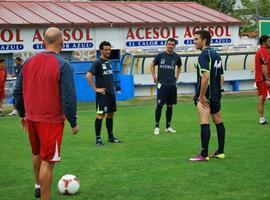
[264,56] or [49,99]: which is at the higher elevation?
[264,56]

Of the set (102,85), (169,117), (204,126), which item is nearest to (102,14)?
(169,117)

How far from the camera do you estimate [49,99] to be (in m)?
6.92

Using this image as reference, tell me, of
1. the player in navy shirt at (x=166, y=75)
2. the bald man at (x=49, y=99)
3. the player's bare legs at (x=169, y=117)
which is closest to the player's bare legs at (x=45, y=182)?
the bald man at (x=49, y=99)

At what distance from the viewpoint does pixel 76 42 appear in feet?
94.3

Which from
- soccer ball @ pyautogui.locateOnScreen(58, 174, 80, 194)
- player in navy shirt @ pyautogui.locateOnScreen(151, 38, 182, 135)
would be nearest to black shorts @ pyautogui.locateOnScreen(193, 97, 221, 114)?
soccer ball @ pyautogui.locateOnScreen(58, 174, 80, 194)

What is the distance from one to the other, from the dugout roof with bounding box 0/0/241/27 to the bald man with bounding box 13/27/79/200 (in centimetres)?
2040

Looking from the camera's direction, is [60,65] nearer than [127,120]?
Yes

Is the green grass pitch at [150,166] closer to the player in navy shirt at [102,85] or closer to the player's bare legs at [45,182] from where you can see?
the player in navy shirt at [102,85]

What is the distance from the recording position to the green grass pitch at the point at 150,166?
7.83 meters

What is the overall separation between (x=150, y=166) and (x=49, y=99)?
315 cm

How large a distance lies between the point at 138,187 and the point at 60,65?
2.18m

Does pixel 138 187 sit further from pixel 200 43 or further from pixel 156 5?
pixel 156 5

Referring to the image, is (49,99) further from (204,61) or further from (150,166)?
(204,61)

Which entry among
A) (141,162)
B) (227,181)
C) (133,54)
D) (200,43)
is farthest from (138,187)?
(133,54)
